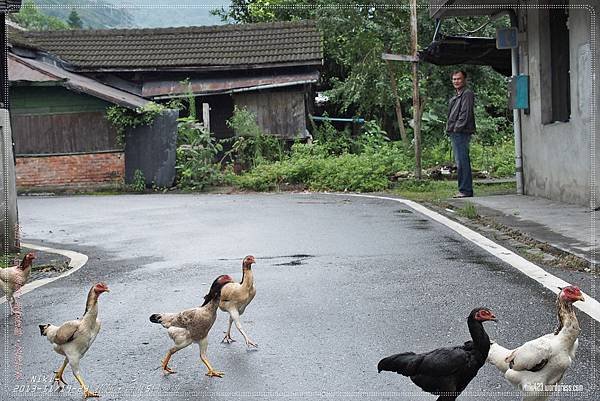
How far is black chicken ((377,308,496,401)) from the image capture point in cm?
382

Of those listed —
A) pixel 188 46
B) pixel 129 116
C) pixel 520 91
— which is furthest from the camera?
pixel 188 46

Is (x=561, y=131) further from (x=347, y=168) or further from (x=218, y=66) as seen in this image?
(x=218, y=66)

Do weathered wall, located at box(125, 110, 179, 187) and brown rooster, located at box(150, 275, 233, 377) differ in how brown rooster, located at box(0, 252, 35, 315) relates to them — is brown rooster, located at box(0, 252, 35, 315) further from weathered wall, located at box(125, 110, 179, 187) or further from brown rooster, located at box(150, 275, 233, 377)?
weathered wall, located at box(125, 110, 179, 187)

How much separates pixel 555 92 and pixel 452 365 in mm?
11672

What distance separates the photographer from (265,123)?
94.7 feet

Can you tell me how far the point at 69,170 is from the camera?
25203 mm

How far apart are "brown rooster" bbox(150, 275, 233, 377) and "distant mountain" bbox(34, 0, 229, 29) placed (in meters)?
7.21

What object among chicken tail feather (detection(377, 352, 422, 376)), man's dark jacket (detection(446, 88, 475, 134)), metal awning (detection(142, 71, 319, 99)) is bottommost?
chicken tail feather (detection(377, 352, 422, 376))

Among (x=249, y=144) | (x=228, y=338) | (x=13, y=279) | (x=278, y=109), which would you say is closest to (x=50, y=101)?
(x=249, y=144)

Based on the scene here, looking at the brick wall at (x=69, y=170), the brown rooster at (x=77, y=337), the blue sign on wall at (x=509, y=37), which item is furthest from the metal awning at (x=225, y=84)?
the brown rooster at (x=77, y=337)

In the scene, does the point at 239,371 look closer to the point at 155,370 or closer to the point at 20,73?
the point at 155,370

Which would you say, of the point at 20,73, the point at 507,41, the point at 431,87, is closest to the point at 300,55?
the point at 431,87

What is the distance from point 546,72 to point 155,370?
445 inches

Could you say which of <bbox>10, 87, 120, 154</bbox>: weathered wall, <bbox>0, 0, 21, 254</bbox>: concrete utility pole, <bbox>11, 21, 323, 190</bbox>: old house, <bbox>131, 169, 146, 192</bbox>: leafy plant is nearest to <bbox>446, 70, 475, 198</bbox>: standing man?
<bbox>0, 0, 21, 254</bbox>: concrete utility pole
